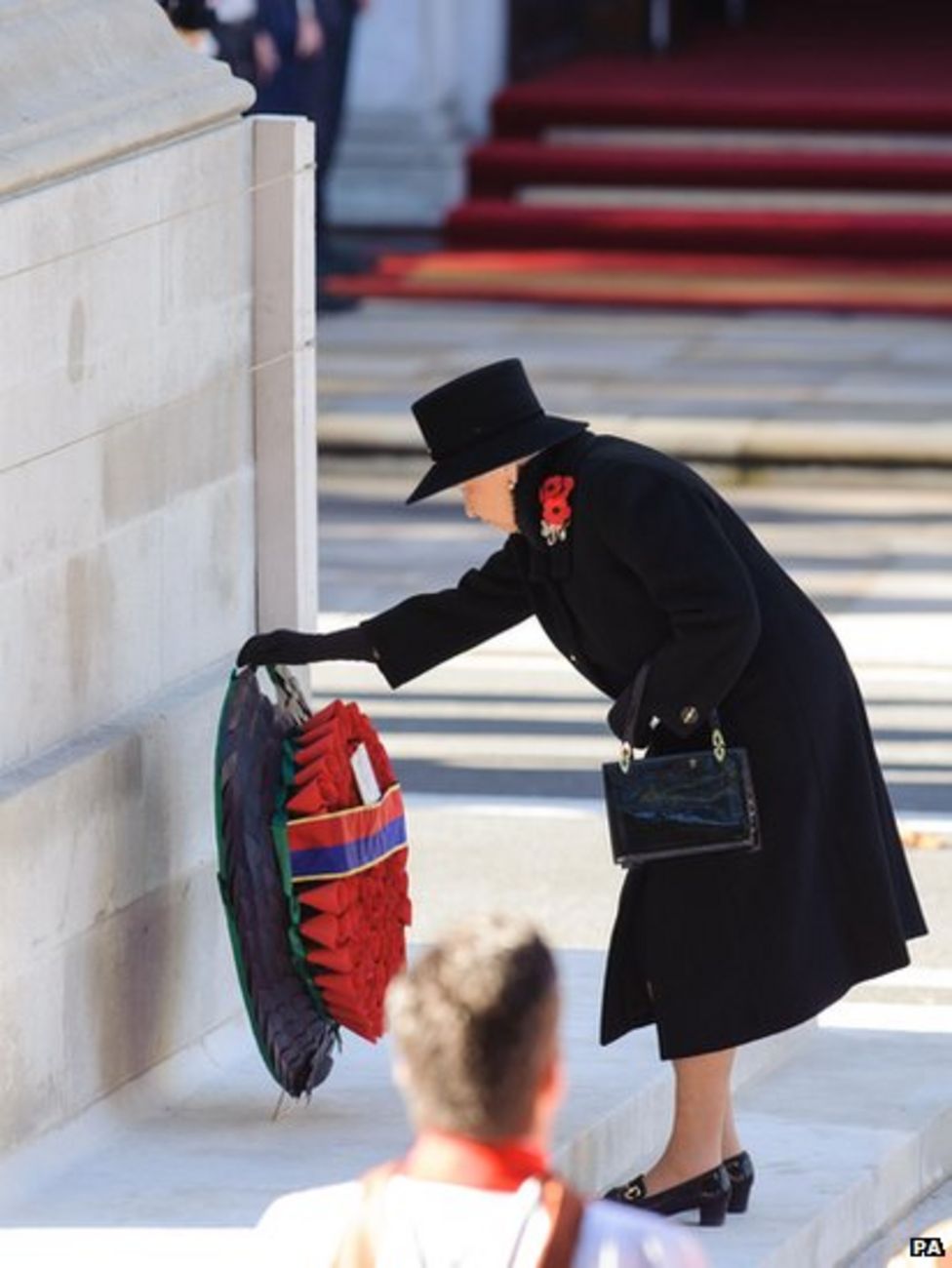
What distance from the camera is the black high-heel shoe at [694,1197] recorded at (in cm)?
638

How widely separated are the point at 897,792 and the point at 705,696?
4.04 metres

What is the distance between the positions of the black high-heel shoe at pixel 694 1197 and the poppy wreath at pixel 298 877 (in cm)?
64

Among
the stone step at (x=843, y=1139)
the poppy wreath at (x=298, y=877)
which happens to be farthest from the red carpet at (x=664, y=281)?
A: the poppy wreath at (x=298, y=877)

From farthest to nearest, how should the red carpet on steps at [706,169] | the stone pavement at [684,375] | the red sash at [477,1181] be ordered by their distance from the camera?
the red carpet on steps at [706,169] → the stone pavement at [684,375] → the red sash at [477,1181]

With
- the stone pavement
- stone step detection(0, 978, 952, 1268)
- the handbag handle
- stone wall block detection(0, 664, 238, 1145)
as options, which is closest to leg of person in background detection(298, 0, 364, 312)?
the stone pavement

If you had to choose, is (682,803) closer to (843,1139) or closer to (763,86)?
(843,1139)

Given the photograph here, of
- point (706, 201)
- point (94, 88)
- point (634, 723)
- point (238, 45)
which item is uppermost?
point (94, 88)

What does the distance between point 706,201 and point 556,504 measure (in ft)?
42.5

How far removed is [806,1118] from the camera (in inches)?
283

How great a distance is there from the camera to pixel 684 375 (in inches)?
633

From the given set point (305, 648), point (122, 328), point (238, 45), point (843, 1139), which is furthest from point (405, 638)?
point (238, 45)

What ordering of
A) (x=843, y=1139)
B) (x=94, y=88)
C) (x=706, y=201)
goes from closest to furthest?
(x=94, y=88)
(x=843, y=1139)
(x=706, y=201)

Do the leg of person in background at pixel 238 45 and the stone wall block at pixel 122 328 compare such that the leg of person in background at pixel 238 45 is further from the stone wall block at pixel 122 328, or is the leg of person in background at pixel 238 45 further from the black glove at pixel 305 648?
the black glove at pixel 305 648

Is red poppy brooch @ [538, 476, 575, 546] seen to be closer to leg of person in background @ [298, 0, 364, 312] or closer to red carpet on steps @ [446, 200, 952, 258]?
leg of person in background @ [298, 0, 364, 312]
